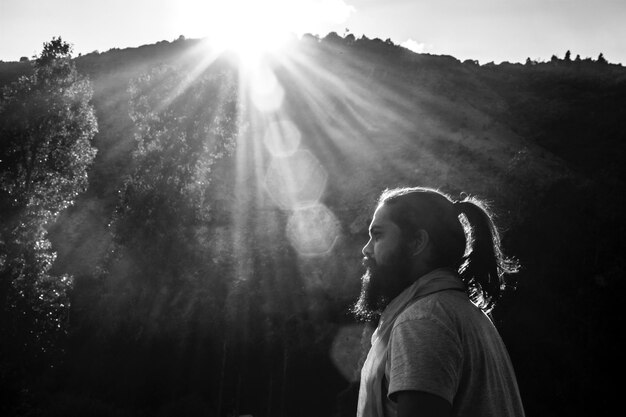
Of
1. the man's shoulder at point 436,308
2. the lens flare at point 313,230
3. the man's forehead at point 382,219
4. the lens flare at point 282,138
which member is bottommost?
the lens flare at point 313,230

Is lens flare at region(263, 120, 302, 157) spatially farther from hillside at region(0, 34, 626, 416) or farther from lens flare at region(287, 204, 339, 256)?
lens flare at region(287, 204, 339, 256)

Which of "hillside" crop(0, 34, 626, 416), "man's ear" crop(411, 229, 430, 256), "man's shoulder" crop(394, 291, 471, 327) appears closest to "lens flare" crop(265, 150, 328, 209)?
"hillside" crop(0, 34, 626, 416)

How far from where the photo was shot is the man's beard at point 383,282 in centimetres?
234

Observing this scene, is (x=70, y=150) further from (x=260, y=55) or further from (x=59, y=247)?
(x=260, y=55)

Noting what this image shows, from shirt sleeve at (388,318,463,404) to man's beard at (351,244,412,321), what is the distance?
0.45 meters

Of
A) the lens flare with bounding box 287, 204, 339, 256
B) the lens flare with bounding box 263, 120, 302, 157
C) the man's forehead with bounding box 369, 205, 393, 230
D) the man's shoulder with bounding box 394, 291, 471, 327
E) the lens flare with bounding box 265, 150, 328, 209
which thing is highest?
the man's forehead with bounding box 369, 205, 393, 230

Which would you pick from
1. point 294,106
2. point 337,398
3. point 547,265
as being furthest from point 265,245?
point 294,106

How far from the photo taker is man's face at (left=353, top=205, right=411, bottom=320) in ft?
7.68

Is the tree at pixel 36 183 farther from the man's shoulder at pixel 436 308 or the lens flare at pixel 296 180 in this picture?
the lens flare at pixel 296 180

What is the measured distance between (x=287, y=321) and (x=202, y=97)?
12.9 metres

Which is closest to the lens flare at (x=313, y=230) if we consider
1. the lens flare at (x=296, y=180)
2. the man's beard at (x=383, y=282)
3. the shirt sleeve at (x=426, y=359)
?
the lens flare at (x=296, y=180)

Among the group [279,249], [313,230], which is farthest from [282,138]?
[279,249]

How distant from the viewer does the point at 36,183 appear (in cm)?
1942

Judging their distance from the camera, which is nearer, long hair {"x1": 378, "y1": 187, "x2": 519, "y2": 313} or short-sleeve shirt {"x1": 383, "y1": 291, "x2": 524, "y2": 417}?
short-sleeve shirt {"x1": 383, "y1": 291, "x2": 524, "y2": 417}
